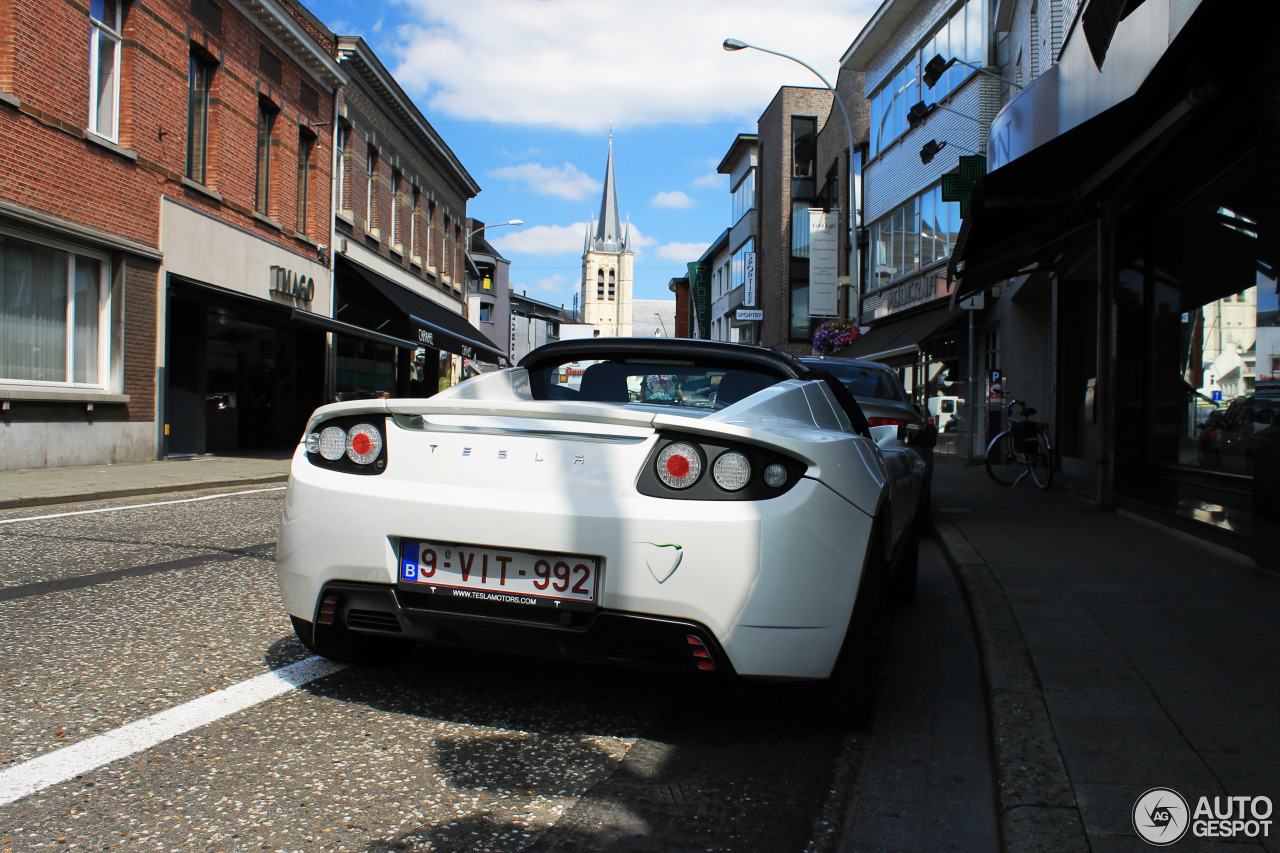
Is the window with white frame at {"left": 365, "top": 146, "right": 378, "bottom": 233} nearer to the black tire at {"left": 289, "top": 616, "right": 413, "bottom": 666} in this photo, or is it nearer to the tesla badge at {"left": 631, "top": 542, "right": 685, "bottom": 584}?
the black tire at {"left": 289, "top": 616, "right": 413, "bottom": 666}

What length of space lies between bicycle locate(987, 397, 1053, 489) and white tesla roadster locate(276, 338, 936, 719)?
418 inches

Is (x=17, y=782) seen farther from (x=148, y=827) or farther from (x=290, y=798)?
(x=290, y=798)

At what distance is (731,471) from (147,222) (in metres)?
14.5

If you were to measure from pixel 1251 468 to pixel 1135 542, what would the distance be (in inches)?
47.3

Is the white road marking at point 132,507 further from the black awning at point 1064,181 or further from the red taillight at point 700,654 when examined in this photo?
the black awning at point 1064,181

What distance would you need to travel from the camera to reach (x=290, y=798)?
2.50m

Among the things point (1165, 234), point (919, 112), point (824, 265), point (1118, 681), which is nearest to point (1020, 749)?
point (1118, 681)

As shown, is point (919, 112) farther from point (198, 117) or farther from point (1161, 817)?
point (1161, 817)

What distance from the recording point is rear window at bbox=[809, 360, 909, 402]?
9.06m

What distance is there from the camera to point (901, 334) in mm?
23562

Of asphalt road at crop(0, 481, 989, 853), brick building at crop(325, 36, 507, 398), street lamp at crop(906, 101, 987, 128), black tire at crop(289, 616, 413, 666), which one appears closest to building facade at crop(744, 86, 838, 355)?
brick building at crop(325, 36, 507, 398)

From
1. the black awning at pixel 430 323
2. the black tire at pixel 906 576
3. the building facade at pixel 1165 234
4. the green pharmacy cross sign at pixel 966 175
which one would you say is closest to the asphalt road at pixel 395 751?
the black tire at pixel 906 576
